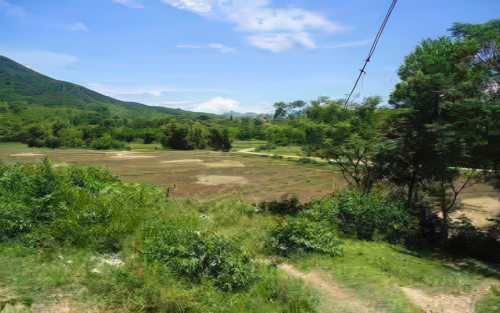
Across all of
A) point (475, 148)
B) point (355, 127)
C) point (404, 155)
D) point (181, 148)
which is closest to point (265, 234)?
point (404, 155)

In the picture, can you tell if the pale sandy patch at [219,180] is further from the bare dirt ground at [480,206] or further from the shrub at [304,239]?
the bare dirt ground at [480,206]

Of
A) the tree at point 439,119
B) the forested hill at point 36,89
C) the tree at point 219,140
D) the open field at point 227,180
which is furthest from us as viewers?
the forested hill at point 36,89

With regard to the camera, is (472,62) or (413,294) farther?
(472,62)

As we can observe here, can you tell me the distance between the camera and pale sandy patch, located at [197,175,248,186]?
21.6 meters

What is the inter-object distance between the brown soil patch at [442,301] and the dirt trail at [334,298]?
988 mm

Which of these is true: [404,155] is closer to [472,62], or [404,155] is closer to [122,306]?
[472,62]

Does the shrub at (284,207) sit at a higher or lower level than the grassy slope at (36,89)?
lower

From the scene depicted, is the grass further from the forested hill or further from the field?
the forested hill

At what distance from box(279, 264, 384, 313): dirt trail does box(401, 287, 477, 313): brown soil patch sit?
988mm

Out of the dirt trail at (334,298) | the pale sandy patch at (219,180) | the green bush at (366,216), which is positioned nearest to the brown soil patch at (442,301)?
the dirt trail at (334,298)

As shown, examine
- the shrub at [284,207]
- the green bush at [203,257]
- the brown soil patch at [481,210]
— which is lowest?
the shrub at [284,207]

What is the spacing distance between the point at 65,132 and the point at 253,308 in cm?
4021

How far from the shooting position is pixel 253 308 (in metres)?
4.75

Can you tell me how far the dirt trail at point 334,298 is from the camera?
4.95m
